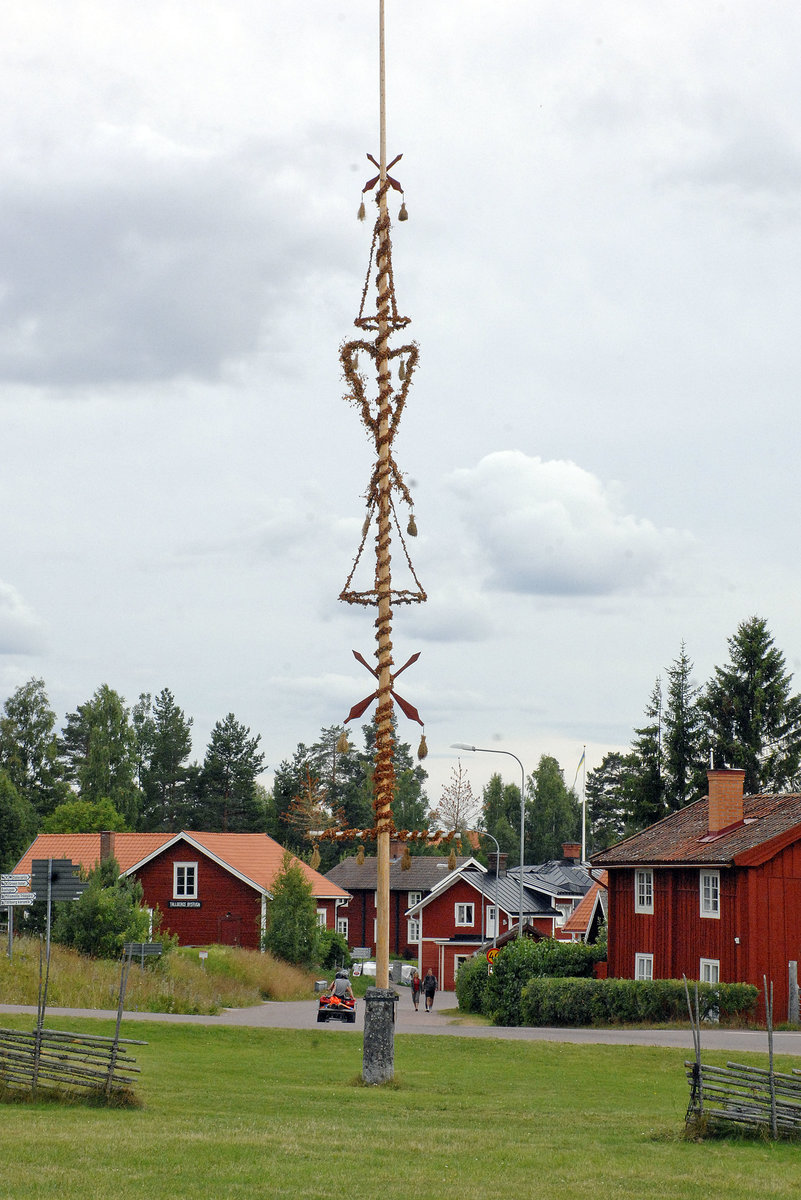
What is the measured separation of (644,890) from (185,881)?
24186 mm

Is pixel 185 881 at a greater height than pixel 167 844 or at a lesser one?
lesser

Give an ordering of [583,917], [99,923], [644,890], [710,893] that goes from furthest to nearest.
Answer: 1. [583,917]
2. [644,890]
3. [99,923]
4. [710,893]

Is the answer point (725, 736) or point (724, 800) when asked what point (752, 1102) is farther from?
point (725, 736)

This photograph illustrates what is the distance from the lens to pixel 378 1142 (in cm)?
1540

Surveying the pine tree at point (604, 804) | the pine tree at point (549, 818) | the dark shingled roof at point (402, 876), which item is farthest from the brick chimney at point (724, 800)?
the pine tree at point (549, 818)

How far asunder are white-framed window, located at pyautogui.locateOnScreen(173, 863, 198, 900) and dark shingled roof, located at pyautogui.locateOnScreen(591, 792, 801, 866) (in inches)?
858

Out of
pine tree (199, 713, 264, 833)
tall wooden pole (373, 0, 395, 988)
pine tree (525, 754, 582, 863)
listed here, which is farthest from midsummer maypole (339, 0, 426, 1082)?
pine tree (525, 754, 582, 863)

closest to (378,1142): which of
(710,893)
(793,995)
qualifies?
(793,995)

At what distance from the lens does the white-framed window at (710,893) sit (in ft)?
132

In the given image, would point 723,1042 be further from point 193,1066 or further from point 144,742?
point 144,742

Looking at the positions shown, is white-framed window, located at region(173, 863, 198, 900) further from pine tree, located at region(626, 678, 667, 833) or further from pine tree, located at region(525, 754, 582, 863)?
pine tree, located at region(525, 754, 582, 863)

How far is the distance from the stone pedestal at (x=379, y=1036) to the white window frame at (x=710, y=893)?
21952mm

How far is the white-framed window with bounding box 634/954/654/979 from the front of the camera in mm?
43469

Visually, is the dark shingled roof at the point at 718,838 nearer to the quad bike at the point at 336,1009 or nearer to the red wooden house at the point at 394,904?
the quad bike at the point at 336,1009
